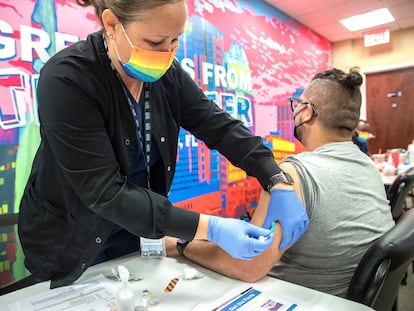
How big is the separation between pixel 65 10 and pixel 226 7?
6.01ft

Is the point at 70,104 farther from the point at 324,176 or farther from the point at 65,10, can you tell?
the point at 65,10

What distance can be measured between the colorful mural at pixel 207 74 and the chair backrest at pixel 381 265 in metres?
1.05

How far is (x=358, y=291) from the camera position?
0.82m

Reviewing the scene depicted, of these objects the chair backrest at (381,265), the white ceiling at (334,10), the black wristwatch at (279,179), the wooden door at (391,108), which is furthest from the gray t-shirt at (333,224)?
the wooden door at (391,108)

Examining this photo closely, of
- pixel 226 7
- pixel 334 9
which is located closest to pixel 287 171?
pixel 226 7

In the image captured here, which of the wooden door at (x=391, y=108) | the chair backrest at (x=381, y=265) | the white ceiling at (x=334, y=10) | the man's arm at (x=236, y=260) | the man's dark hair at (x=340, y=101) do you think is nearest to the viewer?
the chair backrest at (x=381, y=265)

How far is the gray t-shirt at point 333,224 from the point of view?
98cm

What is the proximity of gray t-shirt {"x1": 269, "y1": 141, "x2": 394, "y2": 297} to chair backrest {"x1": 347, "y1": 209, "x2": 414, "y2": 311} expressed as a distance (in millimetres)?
144

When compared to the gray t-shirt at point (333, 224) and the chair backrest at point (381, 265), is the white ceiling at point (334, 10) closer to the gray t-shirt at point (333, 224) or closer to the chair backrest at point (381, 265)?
the gray t-shirt at point (333, 224)

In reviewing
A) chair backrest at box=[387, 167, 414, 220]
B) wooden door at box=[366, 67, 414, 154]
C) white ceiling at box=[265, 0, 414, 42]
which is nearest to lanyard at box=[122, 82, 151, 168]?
chair backrest at box=[387, 167, 414, 220]

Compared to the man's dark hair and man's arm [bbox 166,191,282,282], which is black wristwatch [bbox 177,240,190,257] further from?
the man's dark hair

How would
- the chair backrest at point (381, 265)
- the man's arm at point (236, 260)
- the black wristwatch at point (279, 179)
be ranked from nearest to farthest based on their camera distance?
the chair backrest at point (381, 265) < the man's arm at point (236, 260) < the black wristwatch at point (279, 179)

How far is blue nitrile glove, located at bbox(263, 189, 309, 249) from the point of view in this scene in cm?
96

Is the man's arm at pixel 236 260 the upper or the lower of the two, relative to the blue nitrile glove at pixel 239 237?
lower
